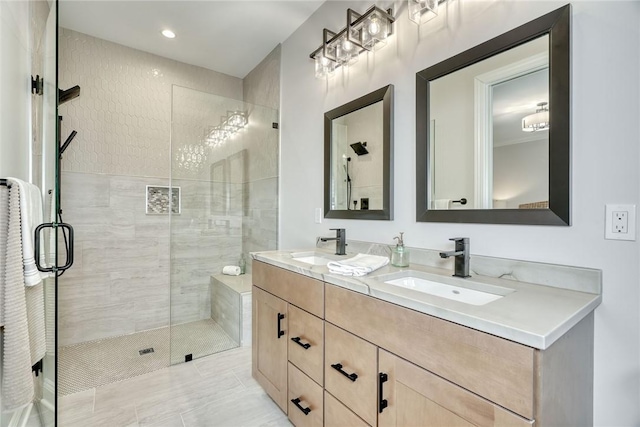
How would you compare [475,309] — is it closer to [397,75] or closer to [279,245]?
[397,75]

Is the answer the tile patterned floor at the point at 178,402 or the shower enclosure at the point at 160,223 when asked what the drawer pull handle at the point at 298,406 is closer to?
the tile patterned floor at the point at 178,402

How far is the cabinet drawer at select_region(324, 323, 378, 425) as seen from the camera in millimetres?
1116

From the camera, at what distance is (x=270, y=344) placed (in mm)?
1788

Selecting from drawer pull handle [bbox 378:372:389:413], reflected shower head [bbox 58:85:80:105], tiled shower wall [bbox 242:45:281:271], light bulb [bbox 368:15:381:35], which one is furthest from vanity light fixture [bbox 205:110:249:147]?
drawer pull handle [bbox 378:372:389:413]

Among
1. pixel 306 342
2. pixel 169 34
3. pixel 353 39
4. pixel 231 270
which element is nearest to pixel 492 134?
pixel 353 39

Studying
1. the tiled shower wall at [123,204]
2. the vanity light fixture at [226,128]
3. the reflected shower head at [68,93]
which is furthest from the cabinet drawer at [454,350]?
the reflected shower head at [68,93]

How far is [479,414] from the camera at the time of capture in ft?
2.60

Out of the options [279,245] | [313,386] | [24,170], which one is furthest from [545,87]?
[24,170]

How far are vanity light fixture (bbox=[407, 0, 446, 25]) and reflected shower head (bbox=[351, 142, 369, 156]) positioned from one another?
2.37 feet

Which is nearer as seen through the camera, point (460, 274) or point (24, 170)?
point (460, 274)

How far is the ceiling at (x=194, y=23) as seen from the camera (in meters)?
2.30

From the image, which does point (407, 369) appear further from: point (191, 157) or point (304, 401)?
point (191, 157)

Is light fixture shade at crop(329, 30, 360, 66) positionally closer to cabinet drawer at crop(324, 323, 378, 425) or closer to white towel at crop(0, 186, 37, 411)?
cabinet drawer at crop(324, 323, 378, 425)

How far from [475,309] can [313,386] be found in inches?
36.8
